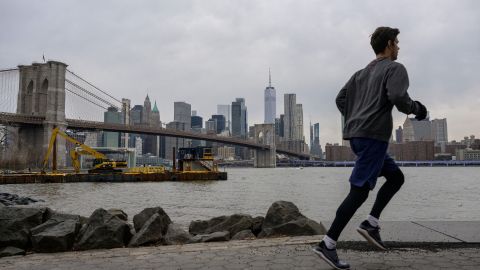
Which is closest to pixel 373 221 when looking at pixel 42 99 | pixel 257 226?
pixel 257 226

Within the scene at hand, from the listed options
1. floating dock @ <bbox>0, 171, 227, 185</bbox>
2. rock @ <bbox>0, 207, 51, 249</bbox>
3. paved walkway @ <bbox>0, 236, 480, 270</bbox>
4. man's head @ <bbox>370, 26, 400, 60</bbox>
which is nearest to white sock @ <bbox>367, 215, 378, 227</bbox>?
paved walkway @ <bbox>0, 236, 480, 270</bbox>

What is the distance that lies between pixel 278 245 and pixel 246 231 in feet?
5.70

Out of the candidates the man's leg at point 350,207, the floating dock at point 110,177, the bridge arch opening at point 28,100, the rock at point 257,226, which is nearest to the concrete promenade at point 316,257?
the man's leg at point 350,207

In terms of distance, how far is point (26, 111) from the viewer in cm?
5994

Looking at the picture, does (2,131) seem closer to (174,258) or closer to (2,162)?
(2,162)

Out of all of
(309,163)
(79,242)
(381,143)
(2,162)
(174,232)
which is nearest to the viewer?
(381,143)

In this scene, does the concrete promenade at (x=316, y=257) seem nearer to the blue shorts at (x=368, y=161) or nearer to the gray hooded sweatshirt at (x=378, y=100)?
the blue shorts at (x=368, y=161)

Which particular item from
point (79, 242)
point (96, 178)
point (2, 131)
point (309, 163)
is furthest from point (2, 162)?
point (309, 163)

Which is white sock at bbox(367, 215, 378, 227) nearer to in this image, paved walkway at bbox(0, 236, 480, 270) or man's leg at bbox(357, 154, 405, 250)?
man's leg at bbox(357, 154, 405, 250)

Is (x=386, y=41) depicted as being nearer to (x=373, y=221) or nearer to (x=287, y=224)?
(x=373, y=221)

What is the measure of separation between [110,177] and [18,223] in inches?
1688

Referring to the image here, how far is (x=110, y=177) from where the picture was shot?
45906mm

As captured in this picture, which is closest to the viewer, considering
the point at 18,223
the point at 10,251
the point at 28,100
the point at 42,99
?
the point at 10,251

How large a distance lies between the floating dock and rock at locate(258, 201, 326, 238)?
41.8 m
